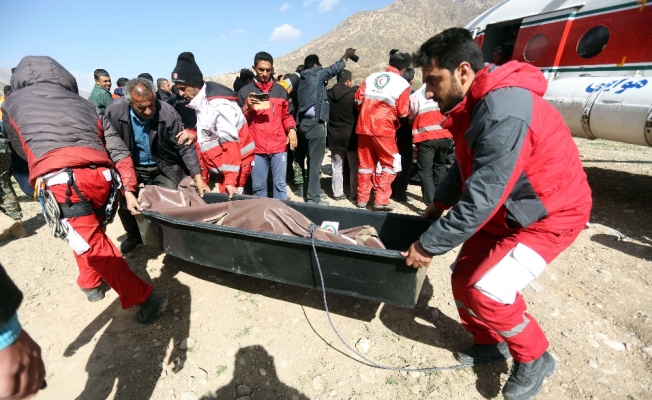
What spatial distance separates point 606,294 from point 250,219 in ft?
10.4

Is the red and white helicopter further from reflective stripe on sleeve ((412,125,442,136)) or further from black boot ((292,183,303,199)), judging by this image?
black boot ((292,183,303,199))

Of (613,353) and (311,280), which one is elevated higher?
(311,280)

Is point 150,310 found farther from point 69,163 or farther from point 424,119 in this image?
point 424,119

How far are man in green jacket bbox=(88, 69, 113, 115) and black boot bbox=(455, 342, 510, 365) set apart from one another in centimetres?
681

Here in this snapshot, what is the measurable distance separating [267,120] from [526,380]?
3509mm

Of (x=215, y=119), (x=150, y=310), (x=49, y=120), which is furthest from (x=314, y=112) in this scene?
(x=150, y=310)

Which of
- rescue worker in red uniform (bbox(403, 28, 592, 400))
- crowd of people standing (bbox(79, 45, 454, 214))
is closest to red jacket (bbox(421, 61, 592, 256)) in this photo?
rescue worker in red uniform (bbox(403, 28, 592, 400))

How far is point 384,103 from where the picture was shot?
4117 mm

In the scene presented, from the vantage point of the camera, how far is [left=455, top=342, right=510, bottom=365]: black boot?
2.17 meters

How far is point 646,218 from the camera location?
423 centimetres

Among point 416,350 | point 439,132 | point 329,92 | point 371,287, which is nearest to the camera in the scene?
point 371,287

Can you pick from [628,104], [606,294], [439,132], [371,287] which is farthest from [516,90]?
[628,104]

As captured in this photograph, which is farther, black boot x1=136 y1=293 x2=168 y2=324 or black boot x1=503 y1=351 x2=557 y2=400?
black boot x1=136 y1=293 x2=168 y2=324

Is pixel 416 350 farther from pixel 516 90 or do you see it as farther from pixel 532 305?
pixel 516 90
